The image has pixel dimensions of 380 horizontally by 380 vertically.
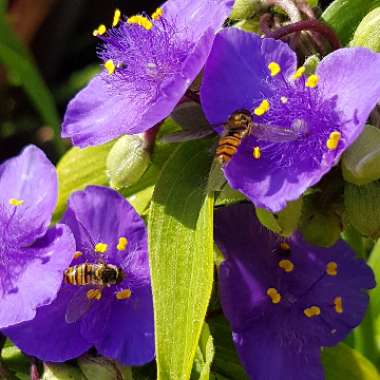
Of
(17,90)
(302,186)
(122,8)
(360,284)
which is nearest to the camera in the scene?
(302,186)

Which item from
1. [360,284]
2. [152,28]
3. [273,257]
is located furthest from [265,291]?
[152,28]

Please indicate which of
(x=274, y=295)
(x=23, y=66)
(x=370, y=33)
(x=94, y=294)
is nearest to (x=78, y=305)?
(x=94, y=294)

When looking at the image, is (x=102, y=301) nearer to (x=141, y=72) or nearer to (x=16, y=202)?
(x=16, y=202)

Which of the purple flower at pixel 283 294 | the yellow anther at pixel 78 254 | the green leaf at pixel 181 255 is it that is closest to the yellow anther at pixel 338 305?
the purple flower at pixel 283 294

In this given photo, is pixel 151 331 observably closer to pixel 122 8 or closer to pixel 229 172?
pixel 229 172

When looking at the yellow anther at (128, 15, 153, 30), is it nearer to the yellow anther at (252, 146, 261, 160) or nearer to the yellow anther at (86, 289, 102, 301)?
the yellow anther at (252, 146, 261, 160)
